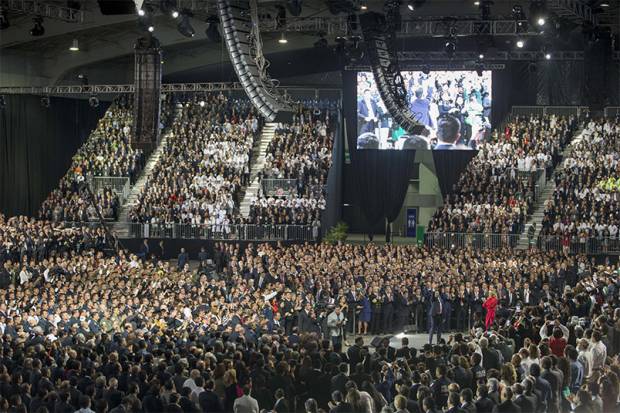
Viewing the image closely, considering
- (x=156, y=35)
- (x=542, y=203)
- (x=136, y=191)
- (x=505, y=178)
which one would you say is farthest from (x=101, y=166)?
(x=542, y=203)

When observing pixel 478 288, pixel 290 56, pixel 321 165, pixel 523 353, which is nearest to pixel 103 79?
pixel 290 56

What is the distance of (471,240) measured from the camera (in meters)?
33.9

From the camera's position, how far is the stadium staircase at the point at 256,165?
37906mm

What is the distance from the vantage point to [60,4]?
116 feet

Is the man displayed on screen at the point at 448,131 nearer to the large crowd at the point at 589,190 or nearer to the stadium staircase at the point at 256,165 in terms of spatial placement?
the large crowd at the point at 589,190

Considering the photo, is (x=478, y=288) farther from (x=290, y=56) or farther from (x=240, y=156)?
(x=290, y=56)

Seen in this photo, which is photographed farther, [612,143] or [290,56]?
[290,56]

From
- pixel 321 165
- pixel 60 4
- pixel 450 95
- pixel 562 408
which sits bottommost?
pixel 562 408

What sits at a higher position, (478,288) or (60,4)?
(60,4)

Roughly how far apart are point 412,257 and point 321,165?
9.20 metres

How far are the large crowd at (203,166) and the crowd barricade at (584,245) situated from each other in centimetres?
1038

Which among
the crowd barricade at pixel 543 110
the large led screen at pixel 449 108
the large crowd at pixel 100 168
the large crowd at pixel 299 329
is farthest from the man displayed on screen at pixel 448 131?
the large crowd at pixel 100 168

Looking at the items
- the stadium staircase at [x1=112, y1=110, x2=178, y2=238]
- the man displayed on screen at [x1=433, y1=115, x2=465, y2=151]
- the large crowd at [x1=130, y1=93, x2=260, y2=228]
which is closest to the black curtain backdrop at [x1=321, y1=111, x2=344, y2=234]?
the large crowd at [x1=130, y1=93, x2=260, y2=228]

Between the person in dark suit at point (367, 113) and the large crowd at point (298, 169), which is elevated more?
the person in dark suit at point (367, 113)
